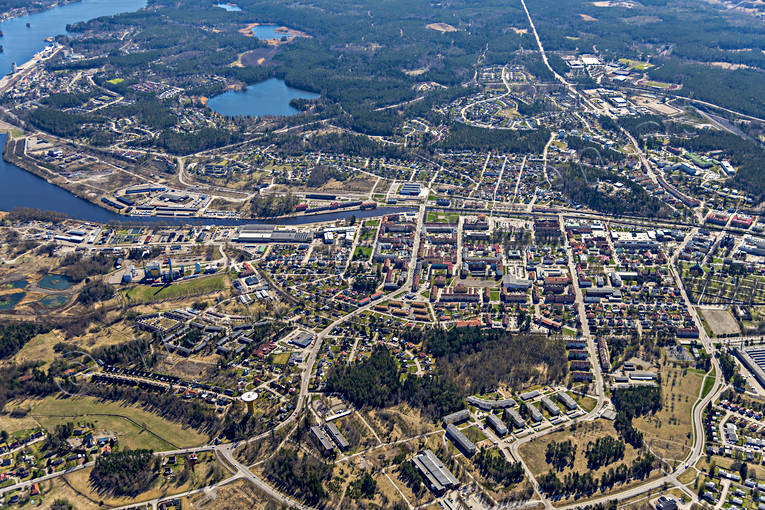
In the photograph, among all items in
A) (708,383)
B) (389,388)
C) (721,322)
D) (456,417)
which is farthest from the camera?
(721,322)

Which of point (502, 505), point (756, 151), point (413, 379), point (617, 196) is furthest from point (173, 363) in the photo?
point (756, 151)

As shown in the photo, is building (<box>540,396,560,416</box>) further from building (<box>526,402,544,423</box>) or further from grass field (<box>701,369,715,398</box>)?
grass field (<box>701,369,715,398</box>)

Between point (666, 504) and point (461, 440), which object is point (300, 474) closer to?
point (461, 440)

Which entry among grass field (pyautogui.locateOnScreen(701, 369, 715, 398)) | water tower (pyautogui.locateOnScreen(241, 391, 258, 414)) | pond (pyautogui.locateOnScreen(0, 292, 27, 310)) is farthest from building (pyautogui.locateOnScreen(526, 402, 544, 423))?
pond (pyautogui.locateOnScreen(0, 292, 27, 310))

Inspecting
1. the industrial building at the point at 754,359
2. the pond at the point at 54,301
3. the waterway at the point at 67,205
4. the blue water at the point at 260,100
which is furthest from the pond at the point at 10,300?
the industrial building at the point at 754,359

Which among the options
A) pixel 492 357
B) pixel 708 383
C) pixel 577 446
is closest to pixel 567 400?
pixel 577 446
